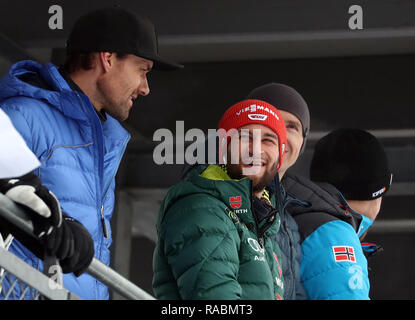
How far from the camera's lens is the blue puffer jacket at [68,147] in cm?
221

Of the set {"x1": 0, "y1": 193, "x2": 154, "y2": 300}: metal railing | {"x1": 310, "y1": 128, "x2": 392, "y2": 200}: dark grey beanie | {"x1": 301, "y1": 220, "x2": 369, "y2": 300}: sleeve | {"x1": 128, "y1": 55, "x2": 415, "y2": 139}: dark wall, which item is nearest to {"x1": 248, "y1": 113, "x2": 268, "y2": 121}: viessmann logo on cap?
{"x1": 301, "y1": 220, "x2": 369, "y2": 300}: sleeve

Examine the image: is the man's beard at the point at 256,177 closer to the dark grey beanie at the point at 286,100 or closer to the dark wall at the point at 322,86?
the dark grey beanie at the point at 286,100

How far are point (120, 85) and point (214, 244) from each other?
74 cm

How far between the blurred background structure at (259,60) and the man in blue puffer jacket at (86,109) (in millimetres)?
2510

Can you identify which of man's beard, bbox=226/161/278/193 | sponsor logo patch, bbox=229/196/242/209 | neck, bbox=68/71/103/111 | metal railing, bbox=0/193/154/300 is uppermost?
neck, bbox=68/71/103/111

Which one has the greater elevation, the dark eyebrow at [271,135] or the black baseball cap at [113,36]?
the black baseball cap at [113,36]

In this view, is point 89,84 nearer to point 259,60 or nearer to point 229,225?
point 229,225

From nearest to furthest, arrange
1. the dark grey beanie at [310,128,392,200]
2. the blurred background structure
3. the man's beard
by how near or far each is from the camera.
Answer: the man's beard < the dark grey beanie at [310,128,392,200] < the blurred background structure

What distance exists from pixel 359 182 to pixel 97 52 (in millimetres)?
1226

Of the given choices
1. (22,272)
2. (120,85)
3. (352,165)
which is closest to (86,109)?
(120,85)

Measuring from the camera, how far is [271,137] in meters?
2.54

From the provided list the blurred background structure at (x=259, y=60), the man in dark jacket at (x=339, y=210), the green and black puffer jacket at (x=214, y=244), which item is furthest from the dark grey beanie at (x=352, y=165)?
the blurred background structure at (x=259, y=60)

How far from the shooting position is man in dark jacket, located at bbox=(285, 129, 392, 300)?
8.15 feet

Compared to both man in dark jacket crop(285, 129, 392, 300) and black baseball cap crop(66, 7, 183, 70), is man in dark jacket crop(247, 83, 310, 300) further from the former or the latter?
black baseball cap crop(66, 7, 183, 70)
